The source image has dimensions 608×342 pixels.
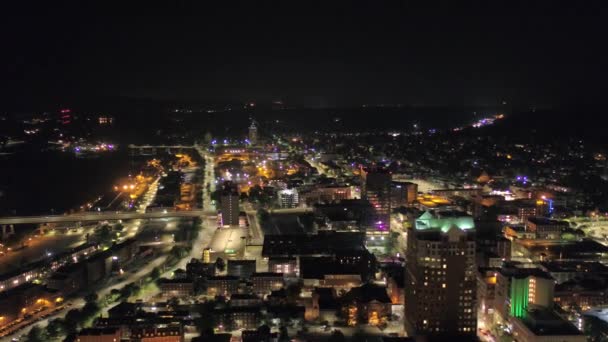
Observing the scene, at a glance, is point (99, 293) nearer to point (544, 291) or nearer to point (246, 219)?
point (246, 219)

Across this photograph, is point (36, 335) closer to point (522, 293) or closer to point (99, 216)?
point (522, 293)

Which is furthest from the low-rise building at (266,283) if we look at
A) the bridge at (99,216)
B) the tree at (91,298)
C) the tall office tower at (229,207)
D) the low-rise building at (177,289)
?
the bridge at (99,216)

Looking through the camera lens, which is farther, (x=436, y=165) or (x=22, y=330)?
(x=436, y=165)

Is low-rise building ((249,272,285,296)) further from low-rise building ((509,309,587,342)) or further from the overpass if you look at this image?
the overpass

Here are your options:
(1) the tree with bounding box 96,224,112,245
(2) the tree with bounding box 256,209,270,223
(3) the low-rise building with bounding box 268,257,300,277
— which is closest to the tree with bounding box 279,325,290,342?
(3) the low-rise building with bounding box 268,257,300,277

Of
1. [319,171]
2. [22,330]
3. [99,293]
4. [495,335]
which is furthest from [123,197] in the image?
[495,335]

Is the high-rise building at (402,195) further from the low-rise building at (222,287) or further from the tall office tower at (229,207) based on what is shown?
the low-rise building at (222,287)
